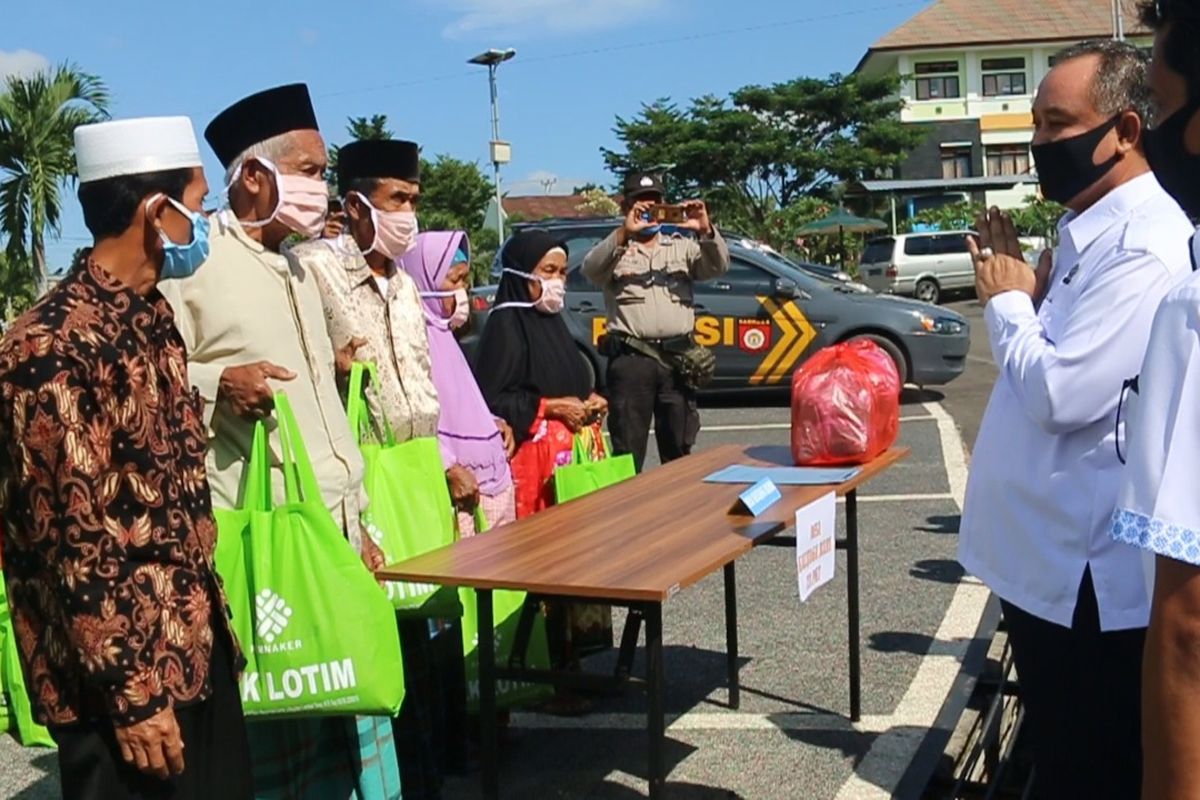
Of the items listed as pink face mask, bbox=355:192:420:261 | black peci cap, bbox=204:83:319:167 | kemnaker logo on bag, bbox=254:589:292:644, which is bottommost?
kemnaker logo on bag, bbox=254:589:292:644

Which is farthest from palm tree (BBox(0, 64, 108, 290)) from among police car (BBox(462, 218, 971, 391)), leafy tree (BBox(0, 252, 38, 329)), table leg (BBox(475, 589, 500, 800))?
table leg (BBox(475, 589, 500, 800))

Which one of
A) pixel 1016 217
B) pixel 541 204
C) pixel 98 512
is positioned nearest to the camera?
pixel 98 512

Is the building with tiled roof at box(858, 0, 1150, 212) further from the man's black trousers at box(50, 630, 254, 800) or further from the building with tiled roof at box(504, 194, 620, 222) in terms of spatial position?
the man's black trousers at box(50, 630, 254, 800)

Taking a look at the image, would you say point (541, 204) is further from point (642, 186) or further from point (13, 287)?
point (642, 186)

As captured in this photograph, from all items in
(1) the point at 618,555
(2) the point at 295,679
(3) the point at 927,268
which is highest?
(1) the point at 618,555

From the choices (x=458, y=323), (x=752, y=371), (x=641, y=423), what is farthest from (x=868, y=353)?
(x=752, y=371)

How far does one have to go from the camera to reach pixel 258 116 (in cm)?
340

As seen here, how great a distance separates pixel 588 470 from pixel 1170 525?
129 inches

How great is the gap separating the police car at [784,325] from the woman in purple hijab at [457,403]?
784cm

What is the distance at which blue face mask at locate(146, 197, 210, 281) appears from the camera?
2.47 meters

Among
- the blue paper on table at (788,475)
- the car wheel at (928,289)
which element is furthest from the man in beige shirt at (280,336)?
the car wheel at (928,289)

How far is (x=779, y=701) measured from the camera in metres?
4.79

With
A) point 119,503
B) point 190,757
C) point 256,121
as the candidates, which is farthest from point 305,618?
point 256,121

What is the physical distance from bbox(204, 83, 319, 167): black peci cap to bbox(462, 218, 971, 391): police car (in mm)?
9026
